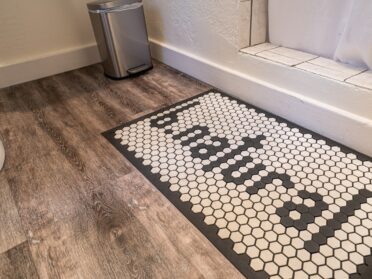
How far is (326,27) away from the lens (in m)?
1.14

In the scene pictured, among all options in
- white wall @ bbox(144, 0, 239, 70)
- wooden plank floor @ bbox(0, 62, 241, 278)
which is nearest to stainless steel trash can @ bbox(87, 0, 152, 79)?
white wall @ bbox(144, 0, 239, 70)

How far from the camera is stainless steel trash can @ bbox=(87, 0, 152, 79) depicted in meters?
1.69

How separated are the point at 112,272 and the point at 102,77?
1.47 metres

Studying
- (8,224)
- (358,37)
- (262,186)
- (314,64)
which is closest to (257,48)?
(314,64)

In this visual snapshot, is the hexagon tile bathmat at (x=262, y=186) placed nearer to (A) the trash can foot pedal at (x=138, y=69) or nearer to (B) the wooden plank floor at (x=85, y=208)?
(B) the wooden plank floor at (x=85, y=208)

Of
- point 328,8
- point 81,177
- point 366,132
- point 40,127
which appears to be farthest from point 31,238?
Result: point 328,8

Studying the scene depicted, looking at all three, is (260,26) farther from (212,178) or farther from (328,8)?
(212,178)

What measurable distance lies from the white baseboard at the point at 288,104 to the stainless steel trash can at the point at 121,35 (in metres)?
0.26

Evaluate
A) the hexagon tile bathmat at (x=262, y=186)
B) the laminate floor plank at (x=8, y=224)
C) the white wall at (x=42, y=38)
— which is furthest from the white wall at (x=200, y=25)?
the laminate floor plank at (x=8, y=224)

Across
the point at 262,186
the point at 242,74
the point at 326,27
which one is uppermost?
the point at 326,27

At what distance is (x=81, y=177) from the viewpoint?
109cm

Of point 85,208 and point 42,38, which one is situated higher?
point 42,38

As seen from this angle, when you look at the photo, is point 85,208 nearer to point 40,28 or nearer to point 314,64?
point 314,64

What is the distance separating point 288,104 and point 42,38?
5.48 ft
